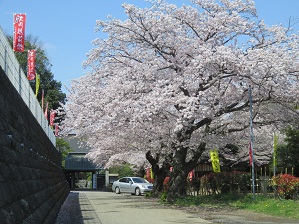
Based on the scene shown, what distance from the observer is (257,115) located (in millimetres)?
22453

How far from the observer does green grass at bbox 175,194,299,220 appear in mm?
16216

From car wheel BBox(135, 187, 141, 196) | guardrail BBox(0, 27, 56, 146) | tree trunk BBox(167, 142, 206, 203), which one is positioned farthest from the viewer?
car wheel BBox(135, 187, 141, 196)

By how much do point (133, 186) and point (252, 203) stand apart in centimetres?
1917

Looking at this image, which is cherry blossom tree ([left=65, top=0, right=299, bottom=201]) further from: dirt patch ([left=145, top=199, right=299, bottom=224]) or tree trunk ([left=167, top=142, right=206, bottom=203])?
dirt patch ([left=145, top=199, right=299, bottom=224])

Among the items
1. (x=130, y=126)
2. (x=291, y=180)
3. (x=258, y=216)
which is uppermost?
(x=130, y=126)

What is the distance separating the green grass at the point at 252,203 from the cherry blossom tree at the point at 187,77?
61.0 inches

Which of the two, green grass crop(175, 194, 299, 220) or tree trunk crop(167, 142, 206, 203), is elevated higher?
tree trunk crop(167, 142, 206, 203)

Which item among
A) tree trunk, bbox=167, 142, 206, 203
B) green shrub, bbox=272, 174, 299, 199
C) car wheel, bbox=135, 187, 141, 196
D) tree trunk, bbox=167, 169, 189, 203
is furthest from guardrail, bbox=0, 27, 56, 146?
car wheel, bbox=135, 187, 141, 196

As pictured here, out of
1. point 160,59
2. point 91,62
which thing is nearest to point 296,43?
point 160,59

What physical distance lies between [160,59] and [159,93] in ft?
7.82

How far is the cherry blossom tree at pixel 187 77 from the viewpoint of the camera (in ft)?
62.6

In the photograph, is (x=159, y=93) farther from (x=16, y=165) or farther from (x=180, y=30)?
(x=16, y=165)

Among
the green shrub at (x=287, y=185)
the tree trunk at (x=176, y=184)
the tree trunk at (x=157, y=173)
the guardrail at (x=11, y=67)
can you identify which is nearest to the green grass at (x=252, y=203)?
the tree trunk at (x=176, y=184)

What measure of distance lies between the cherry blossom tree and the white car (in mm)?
13185
